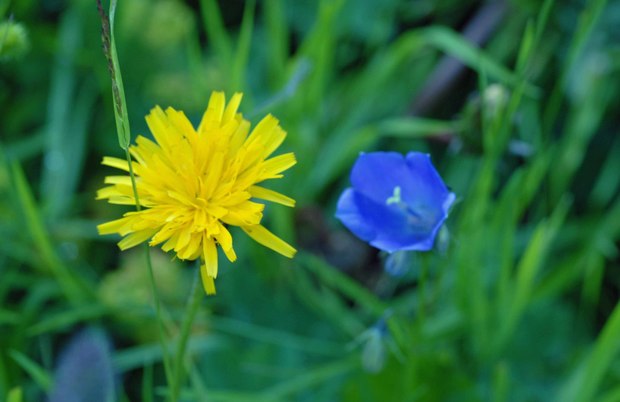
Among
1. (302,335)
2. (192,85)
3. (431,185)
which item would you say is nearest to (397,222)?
(431,185)

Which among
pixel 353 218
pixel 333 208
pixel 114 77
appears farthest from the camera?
pixel 333 208

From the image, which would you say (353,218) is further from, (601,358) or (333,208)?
(333,208)

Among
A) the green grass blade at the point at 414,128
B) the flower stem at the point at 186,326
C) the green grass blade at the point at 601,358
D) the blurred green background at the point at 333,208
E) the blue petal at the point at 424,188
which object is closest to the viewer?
the flower stem at the point at 186,326

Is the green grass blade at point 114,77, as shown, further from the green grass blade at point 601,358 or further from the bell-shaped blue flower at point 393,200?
the green grass blade at point 601,358

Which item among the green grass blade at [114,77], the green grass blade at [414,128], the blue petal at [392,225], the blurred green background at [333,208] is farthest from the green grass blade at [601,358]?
the green grass blade at [114,77]

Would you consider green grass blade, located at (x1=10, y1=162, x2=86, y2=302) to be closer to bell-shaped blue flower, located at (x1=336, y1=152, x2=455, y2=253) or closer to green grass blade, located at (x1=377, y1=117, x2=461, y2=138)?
bell-shaped blue flower, located at (x1=336, y1=152, x2=455, y2=253)

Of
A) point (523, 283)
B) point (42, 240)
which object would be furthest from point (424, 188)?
point (42, 240)
